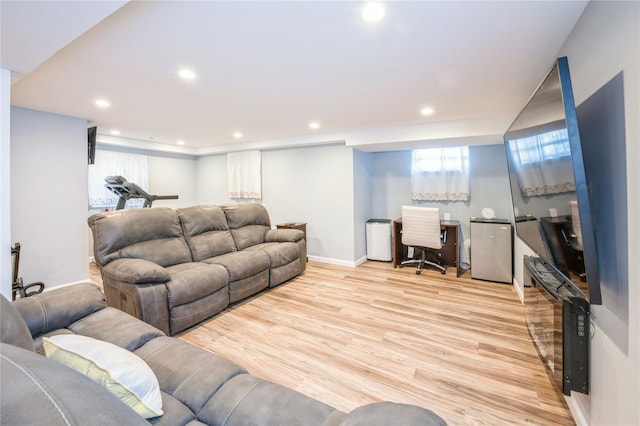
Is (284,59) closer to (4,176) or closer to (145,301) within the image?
(4,176)

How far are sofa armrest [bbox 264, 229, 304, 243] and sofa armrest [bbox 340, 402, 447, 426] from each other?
330 cm

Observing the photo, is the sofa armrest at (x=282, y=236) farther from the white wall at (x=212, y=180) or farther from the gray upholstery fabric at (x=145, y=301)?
the white wall at (x=212, y=180)

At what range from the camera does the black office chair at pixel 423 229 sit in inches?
158

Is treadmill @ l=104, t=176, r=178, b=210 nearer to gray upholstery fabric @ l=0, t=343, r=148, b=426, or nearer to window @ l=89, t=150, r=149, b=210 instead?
window @ l=89, t=150, r=149, b=210

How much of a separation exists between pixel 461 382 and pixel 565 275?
38.9 inches

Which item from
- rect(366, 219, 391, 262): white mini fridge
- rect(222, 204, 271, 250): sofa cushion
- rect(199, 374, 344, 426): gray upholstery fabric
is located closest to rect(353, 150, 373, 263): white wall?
rect(366, 219, 391, 262): white mini fridge

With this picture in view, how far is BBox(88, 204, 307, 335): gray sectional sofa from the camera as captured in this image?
7.74 ft

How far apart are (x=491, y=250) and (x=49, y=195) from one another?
585 cm

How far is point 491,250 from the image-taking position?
3.86 m

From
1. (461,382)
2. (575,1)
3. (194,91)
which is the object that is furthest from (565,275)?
(194,91)

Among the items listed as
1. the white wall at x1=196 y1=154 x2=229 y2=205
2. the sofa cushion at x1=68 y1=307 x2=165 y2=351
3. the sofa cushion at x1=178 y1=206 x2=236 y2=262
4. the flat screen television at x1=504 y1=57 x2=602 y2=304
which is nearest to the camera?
the flat screen television at x1=504 y1=57 x2=602 y2=304

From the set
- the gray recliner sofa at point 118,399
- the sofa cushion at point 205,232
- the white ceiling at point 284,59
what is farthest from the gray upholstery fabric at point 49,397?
the sofa cushion at point 205,232

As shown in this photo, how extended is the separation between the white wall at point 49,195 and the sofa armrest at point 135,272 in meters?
1.63

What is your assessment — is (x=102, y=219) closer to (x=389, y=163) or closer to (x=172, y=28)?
(x=172, y=28)
